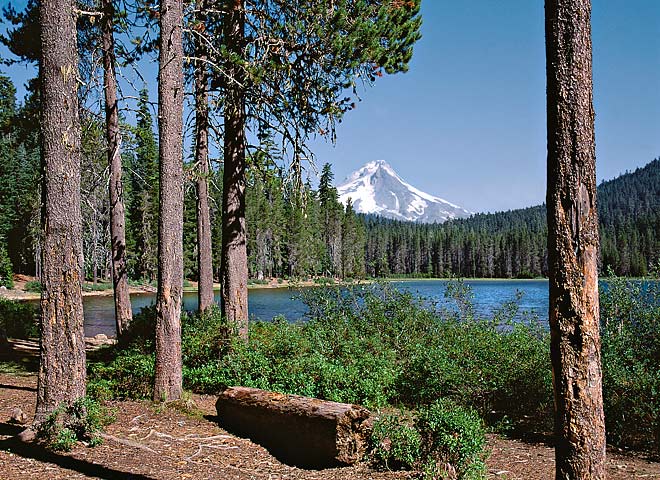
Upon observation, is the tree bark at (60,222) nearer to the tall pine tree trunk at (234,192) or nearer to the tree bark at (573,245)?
the tall pine tree trunk at (234,192)

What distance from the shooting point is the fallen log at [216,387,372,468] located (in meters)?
5.98

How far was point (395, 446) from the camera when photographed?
19.2 ft

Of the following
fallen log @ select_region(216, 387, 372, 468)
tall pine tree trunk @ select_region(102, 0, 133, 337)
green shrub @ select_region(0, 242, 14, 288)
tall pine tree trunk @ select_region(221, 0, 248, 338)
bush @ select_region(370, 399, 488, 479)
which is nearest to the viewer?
bush @ select_region(370, 399, 488, 479)

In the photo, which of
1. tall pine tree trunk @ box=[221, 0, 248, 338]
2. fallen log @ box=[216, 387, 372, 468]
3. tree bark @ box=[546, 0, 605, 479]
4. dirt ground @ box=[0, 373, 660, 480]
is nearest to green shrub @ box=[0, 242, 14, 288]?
tall pine tree trunk @ box=[221, 0, 248, 338]

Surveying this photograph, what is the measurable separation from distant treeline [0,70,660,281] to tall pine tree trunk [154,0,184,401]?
7.75ft

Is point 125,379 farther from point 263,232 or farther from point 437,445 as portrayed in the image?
point 263,232

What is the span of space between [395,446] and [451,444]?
73 centimetres

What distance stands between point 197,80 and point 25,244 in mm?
44045

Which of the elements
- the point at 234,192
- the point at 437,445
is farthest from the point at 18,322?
the point at 437,445

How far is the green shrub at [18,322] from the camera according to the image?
16.5 m

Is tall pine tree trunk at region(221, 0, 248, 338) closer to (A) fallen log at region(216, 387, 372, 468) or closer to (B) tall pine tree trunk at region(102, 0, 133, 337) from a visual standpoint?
(A) fallen log at region(216, 387, 372, 468)

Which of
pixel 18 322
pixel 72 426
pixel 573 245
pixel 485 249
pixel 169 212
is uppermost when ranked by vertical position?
pixel 485 249

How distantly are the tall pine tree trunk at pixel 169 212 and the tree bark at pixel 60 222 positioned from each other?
1.60 m

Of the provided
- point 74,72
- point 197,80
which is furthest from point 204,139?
point 74,72
